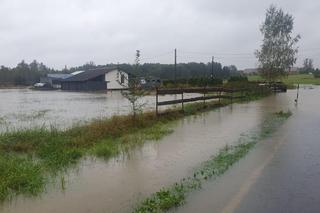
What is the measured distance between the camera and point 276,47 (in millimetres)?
61531

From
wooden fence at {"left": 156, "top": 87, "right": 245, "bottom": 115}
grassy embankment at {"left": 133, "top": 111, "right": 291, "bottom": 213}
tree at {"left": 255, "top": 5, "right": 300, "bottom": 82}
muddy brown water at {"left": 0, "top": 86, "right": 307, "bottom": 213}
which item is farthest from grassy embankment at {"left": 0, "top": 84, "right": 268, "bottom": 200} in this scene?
tree at {"left": 255, "top": 5, "right": 300, "bottom": 82}

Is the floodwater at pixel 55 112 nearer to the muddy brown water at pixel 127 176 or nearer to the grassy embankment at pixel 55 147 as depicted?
the grassy embankment at pixel 55 147

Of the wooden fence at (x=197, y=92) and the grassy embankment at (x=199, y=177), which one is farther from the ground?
the wooden fence at (x=197, y=92)

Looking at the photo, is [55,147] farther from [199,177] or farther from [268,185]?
[268,185]

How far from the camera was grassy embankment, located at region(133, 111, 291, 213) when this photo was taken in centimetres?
610

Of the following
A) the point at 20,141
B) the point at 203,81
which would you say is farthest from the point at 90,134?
the point at 203,81

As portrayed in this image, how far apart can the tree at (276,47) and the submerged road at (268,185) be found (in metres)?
51.6

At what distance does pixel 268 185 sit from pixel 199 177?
132 centimetres

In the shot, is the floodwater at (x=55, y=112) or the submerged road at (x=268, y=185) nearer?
the submerged road at (x=268, y=185)

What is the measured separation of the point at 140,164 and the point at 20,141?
146 inches

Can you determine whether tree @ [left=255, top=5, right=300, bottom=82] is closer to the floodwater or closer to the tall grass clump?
the floodwater

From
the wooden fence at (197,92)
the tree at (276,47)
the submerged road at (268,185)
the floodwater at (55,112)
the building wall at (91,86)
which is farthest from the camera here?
the building wall at (91,86)

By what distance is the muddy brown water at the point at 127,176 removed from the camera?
6.31m

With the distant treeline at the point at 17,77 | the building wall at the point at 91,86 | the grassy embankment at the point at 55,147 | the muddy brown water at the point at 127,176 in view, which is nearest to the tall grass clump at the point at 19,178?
the grassy embankment at the point at 55,147
